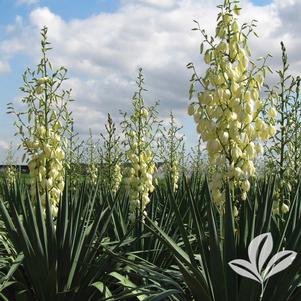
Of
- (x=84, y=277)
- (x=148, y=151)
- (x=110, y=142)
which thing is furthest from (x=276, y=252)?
(x=110, y=142)

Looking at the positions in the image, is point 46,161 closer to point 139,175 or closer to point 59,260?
point 59,260

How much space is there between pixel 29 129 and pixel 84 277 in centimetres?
141

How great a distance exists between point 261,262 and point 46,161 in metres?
2.03

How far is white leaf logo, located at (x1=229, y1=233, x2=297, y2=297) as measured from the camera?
83.9 inches

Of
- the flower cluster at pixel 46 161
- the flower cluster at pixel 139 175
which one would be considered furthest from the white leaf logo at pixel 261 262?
the flower cluster at pixel 139 175

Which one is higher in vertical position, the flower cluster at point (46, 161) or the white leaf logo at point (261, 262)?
the flower cluster at point (46, 161)

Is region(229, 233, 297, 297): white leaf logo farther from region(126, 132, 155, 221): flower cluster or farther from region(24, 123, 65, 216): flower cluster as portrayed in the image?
region(126, 132, 155, 221): flower cluster

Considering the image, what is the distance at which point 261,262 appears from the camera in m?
2.18

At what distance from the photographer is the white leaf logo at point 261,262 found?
2131 mm

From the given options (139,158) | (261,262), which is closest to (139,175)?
(139,158)

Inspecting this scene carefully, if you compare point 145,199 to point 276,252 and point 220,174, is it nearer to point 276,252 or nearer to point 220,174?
point 220,174

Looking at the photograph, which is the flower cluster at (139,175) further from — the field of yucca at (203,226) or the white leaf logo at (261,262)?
the white leaf logo at (261,262)

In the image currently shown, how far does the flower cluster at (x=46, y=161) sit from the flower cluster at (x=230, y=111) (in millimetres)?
1270

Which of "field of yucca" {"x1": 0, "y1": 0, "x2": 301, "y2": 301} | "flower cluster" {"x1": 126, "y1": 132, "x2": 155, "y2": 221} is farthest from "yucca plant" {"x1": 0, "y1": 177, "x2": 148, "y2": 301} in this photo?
"flower cluster" {"x1": 126, "y1": 132, "x2": 155, "y2": 221}
